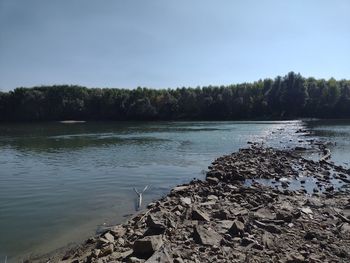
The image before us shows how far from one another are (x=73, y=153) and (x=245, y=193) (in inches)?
1134

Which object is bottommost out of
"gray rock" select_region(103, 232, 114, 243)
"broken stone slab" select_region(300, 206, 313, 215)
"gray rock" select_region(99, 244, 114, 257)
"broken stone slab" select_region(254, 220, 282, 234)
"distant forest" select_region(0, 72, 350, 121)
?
"gray rock" select_region(103, 232, 114, 243)

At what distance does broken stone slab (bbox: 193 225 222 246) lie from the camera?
11.2 m

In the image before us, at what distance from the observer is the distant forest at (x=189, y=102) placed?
14912 centimetres

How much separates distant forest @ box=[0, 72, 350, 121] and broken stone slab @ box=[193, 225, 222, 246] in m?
145

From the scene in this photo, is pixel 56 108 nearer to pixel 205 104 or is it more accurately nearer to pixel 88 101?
pixel 88 101

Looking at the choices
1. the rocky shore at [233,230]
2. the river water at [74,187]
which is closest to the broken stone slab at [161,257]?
the rocky shore at [233,230]

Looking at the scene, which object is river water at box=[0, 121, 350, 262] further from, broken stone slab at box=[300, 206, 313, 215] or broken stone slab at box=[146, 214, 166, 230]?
broken stone slab at box=[300, 206, 313, 215]

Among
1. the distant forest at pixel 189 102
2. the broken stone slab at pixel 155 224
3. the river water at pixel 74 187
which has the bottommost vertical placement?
the river water at pixel 74 187

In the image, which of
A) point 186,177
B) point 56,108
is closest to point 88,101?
point 56,108

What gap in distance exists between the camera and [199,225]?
12.7 m

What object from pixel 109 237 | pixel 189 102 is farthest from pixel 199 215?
pixel 189 102

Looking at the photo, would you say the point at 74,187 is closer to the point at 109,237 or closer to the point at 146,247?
the point at 109,237

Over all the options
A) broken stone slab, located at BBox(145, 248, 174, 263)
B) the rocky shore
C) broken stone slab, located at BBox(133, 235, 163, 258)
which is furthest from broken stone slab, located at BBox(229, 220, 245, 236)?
broken stone slab, located at BBox(145, 248, 174, 263)

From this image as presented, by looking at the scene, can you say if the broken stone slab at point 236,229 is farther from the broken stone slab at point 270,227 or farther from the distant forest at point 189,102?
the distant forest at point 189,102
